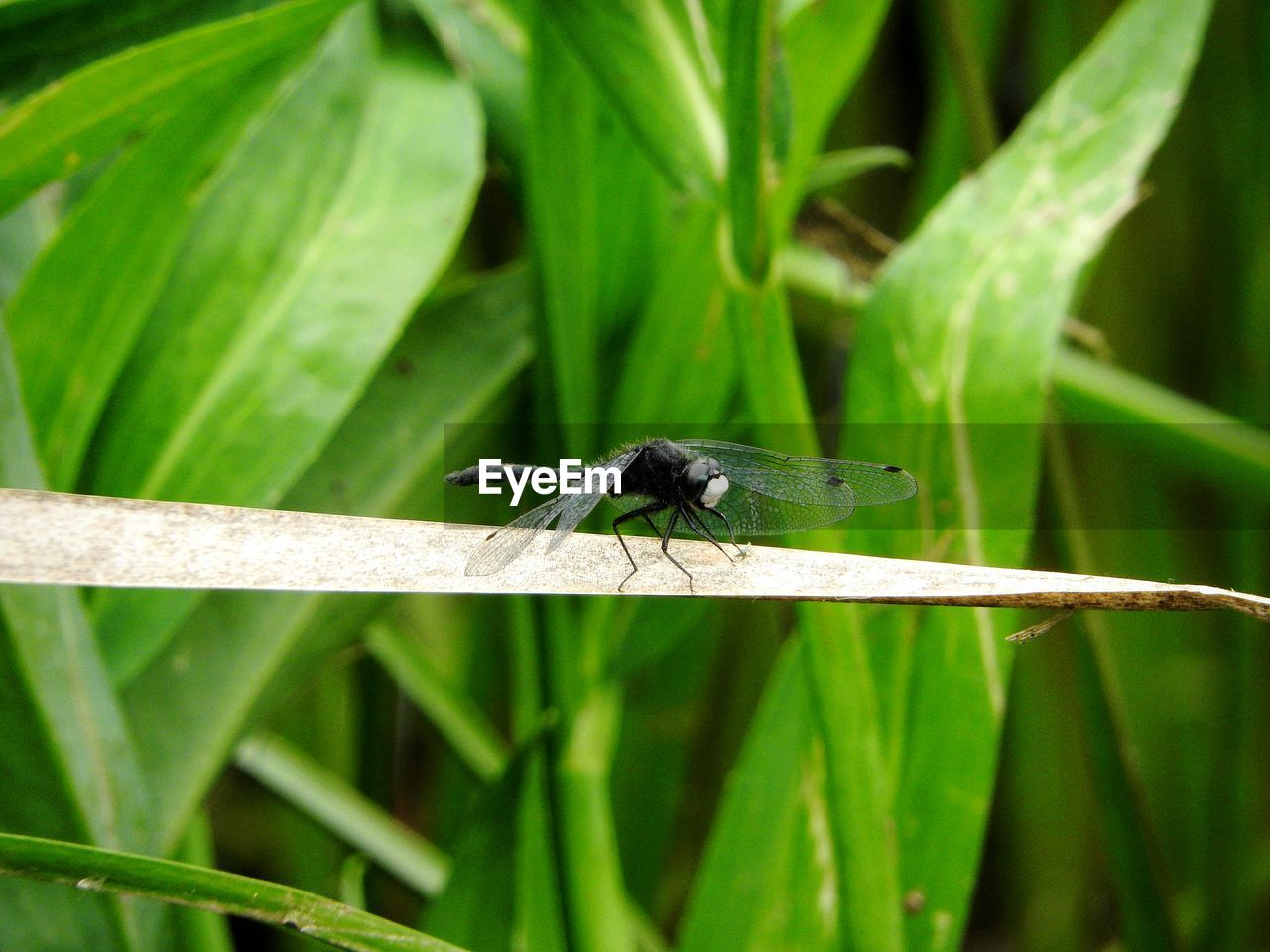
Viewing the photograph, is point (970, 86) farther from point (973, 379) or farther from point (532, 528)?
point (532, 528)

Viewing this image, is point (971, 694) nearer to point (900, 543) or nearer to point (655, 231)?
point (900, 543)

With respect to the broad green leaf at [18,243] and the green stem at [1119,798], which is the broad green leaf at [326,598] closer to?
the broad green leaf at [18,243]

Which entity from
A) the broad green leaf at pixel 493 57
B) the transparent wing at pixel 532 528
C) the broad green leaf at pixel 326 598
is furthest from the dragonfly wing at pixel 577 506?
the broad green leaf at pixel 493 57

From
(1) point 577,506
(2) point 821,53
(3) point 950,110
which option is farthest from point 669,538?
(3) point 950,110

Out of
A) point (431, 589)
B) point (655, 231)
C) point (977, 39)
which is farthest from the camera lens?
point (977, 39)

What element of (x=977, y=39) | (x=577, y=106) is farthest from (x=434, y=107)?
(x=977, y=39)

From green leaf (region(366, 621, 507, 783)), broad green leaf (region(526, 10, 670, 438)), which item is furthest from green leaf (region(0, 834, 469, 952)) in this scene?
green leaf (region(366, 621, 507, 783))
